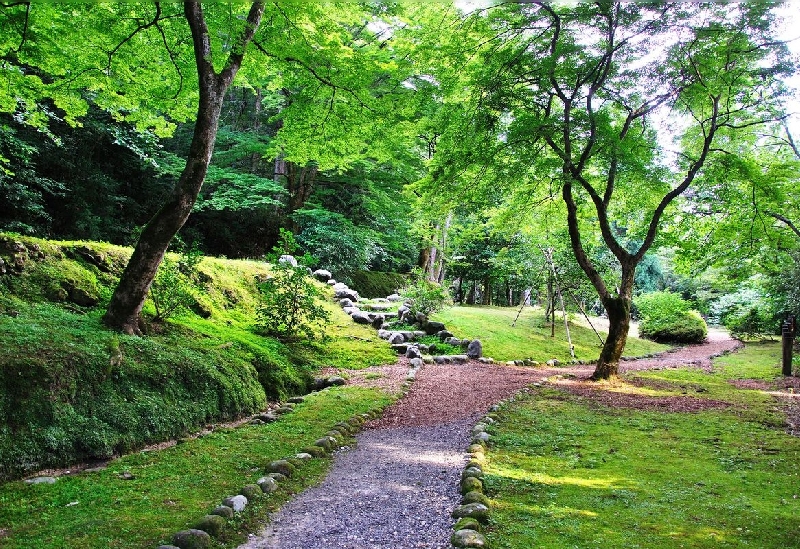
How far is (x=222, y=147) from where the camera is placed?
2222cm

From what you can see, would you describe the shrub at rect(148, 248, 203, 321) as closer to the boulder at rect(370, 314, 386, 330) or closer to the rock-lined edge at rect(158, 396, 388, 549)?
the rock-lined edge at rect(158, 396, 388, 549)

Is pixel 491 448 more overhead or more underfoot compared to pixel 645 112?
more underfoot

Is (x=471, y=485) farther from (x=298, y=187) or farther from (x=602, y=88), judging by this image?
(x=298, y=187)

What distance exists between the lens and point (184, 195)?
233 inches

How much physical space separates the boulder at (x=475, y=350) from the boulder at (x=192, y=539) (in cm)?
970

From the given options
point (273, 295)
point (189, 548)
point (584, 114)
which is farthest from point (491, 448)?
point (584, 114)

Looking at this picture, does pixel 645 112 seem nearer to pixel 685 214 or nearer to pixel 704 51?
pixel 704 51

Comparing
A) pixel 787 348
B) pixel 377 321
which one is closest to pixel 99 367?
pixel 377 321

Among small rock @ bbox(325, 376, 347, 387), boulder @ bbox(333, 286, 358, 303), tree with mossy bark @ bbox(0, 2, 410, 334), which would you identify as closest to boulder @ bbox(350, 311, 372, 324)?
boulder @ bbox(333, 286, 358, 303)

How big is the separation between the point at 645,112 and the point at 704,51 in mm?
1434

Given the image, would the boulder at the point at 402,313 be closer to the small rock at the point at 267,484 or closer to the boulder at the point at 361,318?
the boulder at the point at 361,318

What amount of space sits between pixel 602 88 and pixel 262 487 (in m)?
9.34

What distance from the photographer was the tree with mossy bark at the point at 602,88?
8.32 m

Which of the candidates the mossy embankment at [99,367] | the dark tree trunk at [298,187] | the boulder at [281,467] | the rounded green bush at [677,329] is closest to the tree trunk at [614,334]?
the mossy embankment at [99,367]
